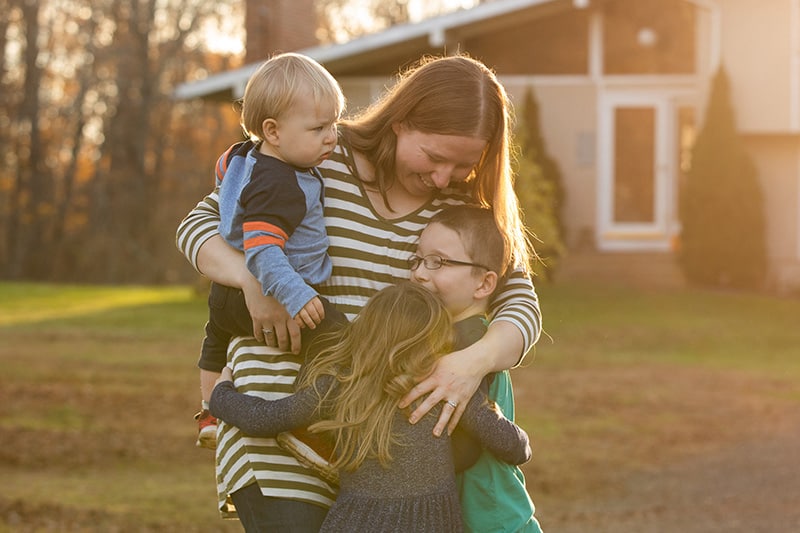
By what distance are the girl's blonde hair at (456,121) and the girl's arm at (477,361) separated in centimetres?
17

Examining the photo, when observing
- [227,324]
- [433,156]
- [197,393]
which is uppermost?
[433,156]

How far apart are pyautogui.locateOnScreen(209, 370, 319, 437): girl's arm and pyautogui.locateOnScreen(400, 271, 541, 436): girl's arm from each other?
8.5 inches

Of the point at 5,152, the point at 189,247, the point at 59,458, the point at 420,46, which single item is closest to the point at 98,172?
the point at 5,152

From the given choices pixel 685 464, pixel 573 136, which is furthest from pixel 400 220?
pixel 573 136

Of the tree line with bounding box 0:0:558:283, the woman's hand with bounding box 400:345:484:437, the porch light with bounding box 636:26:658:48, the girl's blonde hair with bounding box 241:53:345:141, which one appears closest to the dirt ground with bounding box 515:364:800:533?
the woman's hand with bounding box 400:345:484:437

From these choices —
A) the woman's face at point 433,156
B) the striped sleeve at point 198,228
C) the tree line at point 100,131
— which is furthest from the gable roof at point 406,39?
the woman's face at point 433,156

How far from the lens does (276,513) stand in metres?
2.86

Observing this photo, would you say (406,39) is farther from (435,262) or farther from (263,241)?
(263,241)

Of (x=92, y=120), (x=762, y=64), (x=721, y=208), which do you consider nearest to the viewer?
(x=721, y=208)

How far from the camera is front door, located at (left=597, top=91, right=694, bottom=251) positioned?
20.5m

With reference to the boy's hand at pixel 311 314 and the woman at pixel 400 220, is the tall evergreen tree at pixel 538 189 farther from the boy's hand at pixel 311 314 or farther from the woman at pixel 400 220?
the boy's hand at pixel 311 314

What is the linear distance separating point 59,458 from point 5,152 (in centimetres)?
2652

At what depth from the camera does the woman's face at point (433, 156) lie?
2945mm

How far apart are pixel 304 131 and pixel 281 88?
0.11m
